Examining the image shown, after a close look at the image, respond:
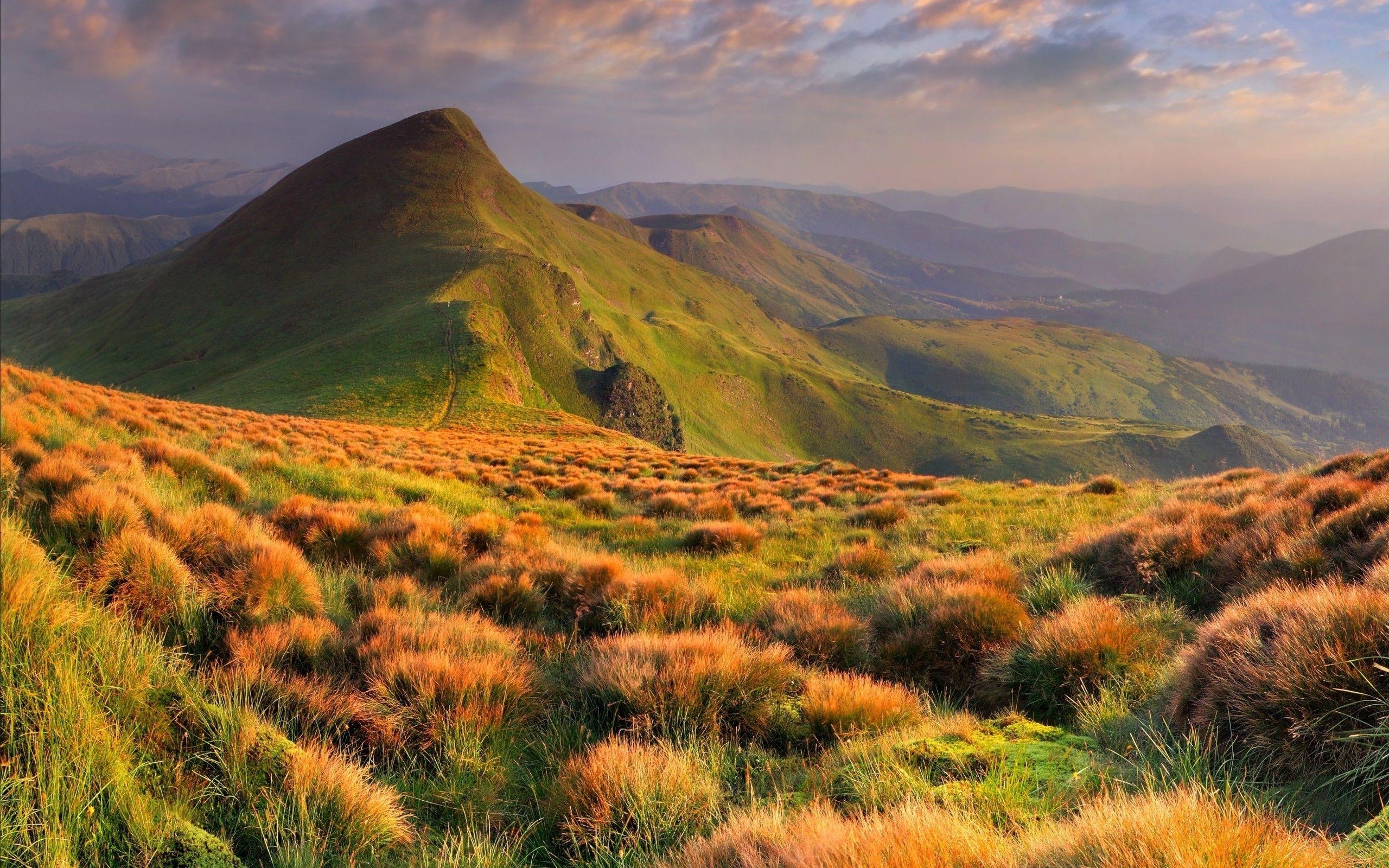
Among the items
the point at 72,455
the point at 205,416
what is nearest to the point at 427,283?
the point at 205,416

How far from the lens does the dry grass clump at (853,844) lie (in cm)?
188

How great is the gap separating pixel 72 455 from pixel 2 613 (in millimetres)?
4295

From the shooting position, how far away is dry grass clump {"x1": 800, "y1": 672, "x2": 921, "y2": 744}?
11.8ft

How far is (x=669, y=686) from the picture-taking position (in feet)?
12.2

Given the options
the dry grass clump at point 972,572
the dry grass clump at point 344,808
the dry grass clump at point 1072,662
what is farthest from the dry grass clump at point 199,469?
the dry grass clump at point 1072,662

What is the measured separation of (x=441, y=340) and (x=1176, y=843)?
8583cm

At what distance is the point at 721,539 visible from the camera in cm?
892

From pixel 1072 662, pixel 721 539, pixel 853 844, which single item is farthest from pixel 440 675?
pixel 721 539

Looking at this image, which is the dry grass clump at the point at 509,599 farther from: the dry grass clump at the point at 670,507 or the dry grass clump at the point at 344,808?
the dry grass clump at the point at 670,507

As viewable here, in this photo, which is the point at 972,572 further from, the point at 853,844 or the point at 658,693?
the point at 853,844

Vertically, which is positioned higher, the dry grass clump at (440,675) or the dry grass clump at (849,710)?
the dry grass clump at (440,675)

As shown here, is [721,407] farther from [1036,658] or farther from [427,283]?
[1036,658]

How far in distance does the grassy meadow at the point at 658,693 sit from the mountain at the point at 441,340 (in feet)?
178

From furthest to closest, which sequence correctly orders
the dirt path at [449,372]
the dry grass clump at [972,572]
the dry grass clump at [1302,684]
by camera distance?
the dirt path at [449,372], the dry grass clump at [972,572], the dry grass clump at [1302,684]
